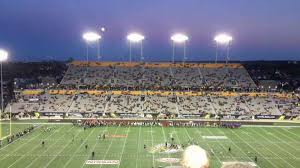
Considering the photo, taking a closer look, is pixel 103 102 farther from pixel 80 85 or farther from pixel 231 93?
pixel 231 93

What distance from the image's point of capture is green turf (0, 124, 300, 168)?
30172mm

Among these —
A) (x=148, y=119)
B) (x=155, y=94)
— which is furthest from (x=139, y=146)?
(x=155, y=94)

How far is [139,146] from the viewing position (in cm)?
3588

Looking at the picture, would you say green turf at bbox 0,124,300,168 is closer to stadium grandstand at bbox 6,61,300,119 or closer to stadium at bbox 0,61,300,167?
stadium at bbox 0,61,300,167

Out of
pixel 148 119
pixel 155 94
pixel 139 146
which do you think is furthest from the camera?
pixel 155 94

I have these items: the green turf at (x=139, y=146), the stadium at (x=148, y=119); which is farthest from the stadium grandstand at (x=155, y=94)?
the green turf at (x=139, y=146)

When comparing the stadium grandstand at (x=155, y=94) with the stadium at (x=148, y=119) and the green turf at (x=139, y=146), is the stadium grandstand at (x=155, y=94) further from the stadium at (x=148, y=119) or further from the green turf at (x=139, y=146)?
the green turf at (x=139, y=146)

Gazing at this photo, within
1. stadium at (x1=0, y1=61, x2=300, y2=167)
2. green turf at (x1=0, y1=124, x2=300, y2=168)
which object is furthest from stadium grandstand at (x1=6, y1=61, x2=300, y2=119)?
green turf at (x1=0, y1=124, x2=300, y2=168)

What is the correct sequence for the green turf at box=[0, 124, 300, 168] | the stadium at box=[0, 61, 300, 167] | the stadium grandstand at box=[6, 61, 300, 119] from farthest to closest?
the stadium grandstand at box=[6, 61, 300, 119]
the stadium at box=[0, 61, 300, 167]
the green turf at box=[0, 124, 300, 168]

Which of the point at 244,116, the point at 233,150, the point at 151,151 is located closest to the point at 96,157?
the point at 151,151

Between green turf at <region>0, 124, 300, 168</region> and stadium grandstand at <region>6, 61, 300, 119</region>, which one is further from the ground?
stadium grandstand at <region>6, 61, 300, 119</region>

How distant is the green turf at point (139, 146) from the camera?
99.0ft

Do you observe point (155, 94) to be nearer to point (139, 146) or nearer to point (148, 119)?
point (148, 119)

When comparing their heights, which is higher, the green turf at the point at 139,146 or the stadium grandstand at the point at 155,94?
the stadium grandstand at the point at 155,94
